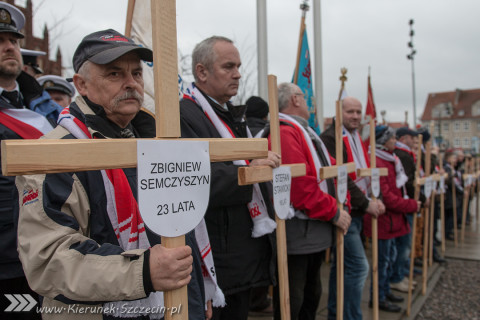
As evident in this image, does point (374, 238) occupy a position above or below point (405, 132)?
below

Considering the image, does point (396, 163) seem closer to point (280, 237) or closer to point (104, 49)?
point (280, 237)

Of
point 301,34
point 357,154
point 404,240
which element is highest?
point 301,34

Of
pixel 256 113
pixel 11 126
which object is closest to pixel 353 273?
pixel 256 113

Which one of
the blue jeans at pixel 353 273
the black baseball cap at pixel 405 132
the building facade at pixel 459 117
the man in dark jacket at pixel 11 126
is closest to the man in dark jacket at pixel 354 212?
the blue jeans at pixel 353 273

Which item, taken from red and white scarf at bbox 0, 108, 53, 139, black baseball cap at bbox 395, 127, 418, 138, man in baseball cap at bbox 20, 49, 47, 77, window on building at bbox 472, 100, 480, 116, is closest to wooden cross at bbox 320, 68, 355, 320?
red and white scarf at bbox 0, 108, 53, 139

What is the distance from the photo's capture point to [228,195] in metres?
1.96

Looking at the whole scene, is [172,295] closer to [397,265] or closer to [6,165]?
[6,165]

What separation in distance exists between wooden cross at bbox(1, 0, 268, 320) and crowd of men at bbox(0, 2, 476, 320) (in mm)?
234

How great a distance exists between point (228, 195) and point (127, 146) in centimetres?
96

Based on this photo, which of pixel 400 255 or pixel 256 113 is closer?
pixel 256 113

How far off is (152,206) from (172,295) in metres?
0.29

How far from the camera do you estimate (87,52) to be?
148 cm

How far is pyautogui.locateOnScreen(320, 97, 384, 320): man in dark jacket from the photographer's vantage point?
3.31 metres

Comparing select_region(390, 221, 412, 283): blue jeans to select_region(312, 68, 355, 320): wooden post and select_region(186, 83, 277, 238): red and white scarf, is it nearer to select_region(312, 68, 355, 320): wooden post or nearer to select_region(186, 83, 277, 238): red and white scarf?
select_region(312, 68, 355, 320): wooden post
